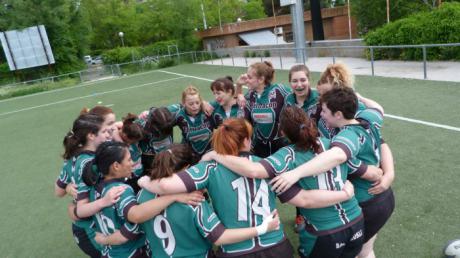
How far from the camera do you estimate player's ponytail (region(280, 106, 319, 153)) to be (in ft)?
7.72

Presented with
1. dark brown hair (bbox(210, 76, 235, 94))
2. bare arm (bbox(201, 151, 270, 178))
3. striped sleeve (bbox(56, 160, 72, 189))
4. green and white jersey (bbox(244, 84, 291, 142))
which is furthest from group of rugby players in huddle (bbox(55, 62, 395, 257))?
dark brown hair (bbox(210, 76, 235, 94))

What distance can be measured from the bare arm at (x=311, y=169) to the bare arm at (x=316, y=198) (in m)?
0.13

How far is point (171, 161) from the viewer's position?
7.69 feet

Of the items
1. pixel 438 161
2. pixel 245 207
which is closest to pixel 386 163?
pixel 245 207

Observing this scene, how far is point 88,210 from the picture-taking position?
2.71m

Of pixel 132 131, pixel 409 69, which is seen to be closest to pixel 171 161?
pixel 132 131

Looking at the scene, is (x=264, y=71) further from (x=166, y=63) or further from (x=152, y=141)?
(x=166, y=63)

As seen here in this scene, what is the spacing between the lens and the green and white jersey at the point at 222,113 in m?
4.51

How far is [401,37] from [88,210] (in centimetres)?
1588

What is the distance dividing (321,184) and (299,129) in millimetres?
387

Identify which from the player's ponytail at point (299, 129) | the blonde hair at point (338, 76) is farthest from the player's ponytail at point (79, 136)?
the blonde hair at point (338, 76)

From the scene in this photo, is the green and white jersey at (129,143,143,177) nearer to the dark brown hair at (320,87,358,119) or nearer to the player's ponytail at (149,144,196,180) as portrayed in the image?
the player's ponytail at (149,144,196,180)

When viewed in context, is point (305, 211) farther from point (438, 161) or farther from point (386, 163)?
point (438, 161)

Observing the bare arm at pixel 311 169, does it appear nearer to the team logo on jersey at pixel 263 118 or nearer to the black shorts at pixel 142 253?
the black shorts at pixel 142 253
